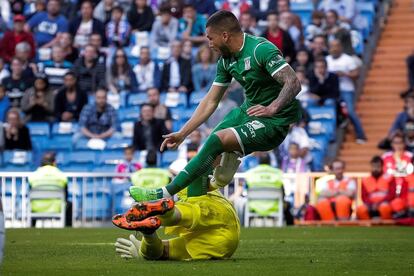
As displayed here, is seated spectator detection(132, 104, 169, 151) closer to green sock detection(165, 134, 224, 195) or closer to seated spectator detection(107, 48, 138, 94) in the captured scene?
seated spectator detection(107, 48, 138, 94)

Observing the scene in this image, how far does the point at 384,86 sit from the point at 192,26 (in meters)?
4.32

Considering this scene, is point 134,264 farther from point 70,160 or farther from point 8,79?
point 8,79

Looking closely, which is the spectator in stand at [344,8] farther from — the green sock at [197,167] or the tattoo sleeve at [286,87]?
the green sock at [197,167]

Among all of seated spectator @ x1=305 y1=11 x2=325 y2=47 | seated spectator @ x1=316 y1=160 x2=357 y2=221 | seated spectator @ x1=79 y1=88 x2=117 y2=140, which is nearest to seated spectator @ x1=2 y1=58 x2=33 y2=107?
seated spectator @ x1=79 y1=88 x2=117 y2=140

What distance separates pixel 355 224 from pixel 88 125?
628cm

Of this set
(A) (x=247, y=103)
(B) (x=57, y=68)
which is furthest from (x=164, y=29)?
(A) (x=247, y=103)

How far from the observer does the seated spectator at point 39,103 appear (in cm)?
2591

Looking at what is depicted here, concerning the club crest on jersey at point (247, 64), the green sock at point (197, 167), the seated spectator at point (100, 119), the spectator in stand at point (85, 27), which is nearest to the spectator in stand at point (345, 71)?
the seated spectator at point (100, 119)

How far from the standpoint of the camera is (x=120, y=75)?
87.4 ft

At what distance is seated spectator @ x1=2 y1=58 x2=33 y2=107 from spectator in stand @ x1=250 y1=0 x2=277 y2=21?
5.01 m

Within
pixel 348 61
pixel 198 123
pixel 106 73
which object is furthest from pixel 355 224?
pixel 198 123

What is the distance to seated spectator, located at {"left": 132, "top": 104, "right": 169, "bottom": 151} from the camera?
24.3 m

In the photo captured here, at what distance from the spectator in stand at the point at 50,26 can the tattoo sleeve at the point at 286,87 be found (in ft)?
56.4

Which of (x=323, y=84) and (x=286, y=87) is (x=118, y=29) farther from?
(x=286, y=87)
